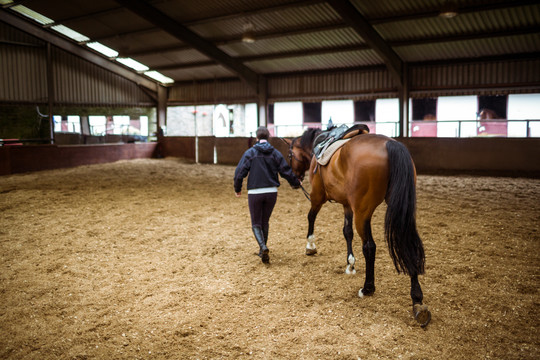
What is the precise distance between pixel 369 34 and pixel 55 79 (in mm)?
14266

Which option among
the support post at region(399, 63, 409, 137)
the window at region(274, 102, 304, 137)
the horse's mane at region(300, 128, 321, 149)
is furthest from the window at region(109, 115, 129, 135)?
the horse's mane at region(300, 128, 321, 149)

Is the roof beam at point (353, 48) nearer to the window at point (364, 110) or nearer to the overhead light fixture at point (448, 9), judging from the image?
the overhead light fixture at point (448, 9)

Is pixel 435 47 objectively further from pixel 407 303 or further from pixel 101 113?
pixel 101 113

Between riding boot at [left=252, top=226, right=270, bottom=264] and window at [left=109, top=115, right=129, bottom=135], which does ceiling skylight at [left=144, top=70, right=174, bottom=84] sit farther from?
riding boot at [left=252, top=226, right=270, bottom=264]

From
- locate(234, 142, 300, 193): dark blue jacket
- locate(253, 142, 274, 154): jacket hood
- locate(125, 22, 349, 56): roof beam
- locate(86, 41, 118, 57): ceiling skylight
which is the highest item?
locate(86, 41, 118, 57): ceiling skylight

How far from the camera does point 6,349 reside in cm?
287

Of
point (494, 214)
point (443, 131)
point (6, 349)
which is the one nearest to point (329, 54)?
point (443, 131)

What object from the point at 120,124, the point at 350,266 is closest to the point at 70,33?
the point at 120,124

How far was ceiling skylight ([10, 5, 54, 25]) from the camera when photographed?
1595cm

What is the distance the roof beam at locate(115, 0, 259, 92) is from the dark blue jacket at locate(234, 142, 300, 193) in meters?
10.7

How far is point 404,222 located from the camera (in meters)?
3.24

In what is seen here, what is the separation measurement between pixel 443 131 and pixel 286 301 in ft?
44.9

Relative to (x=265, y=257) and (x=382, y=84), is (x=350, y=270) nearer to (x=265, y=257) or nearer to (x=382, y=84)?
(x=265, y=257)

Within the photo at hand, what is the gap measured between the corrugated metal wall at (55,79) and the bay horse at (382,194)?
17.6 metres
